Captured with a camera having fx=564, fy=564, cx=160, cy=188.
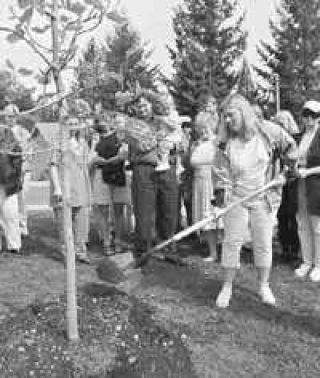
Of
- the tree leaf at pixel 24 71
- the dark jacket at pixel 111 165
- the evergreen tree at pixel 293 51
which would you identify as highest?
the evergreen tree at pixel 293 51

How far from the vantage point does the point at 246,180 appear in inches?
187

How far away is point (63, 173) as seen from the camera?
11.9ft

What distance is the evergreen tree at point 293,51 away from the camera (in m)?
32.5

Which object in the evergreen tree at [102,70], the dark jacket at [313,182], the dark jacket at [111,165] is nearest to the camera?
the evergreen tree at [102,70]

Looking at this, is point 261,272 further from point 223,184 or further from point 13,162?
point 13,162

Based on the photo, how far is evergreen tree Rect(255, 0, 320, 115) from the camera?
32.5m

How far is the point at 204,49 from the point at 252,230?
106 feet

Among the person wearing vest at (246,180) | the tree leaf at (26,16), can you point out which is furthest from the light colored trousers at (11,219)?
the tree leaf at (26,16)

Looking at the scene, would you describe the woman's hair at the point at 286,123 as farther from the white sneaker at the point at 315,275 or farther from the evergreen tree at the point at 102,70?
the evergreen tree at the point at 102,70

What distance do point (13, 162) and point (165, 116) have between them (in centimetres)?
189

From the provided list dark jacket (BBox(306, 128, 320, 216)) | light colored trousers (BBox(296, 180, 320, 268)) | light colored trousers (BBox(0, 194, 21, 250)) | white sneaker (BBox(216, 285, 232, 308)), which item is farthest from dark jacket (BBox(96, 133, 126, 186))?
white sneaker (BBox(216, 285, 232, 308))

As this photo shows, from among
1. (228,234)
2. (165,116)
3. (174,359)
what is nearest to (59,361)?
(174,359)

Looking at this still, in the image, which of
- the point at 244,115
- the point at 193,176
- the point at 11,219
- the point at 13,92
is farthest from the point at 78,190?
the point at 13,92

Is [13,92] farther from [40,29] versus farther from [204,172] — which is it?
[204,172]
